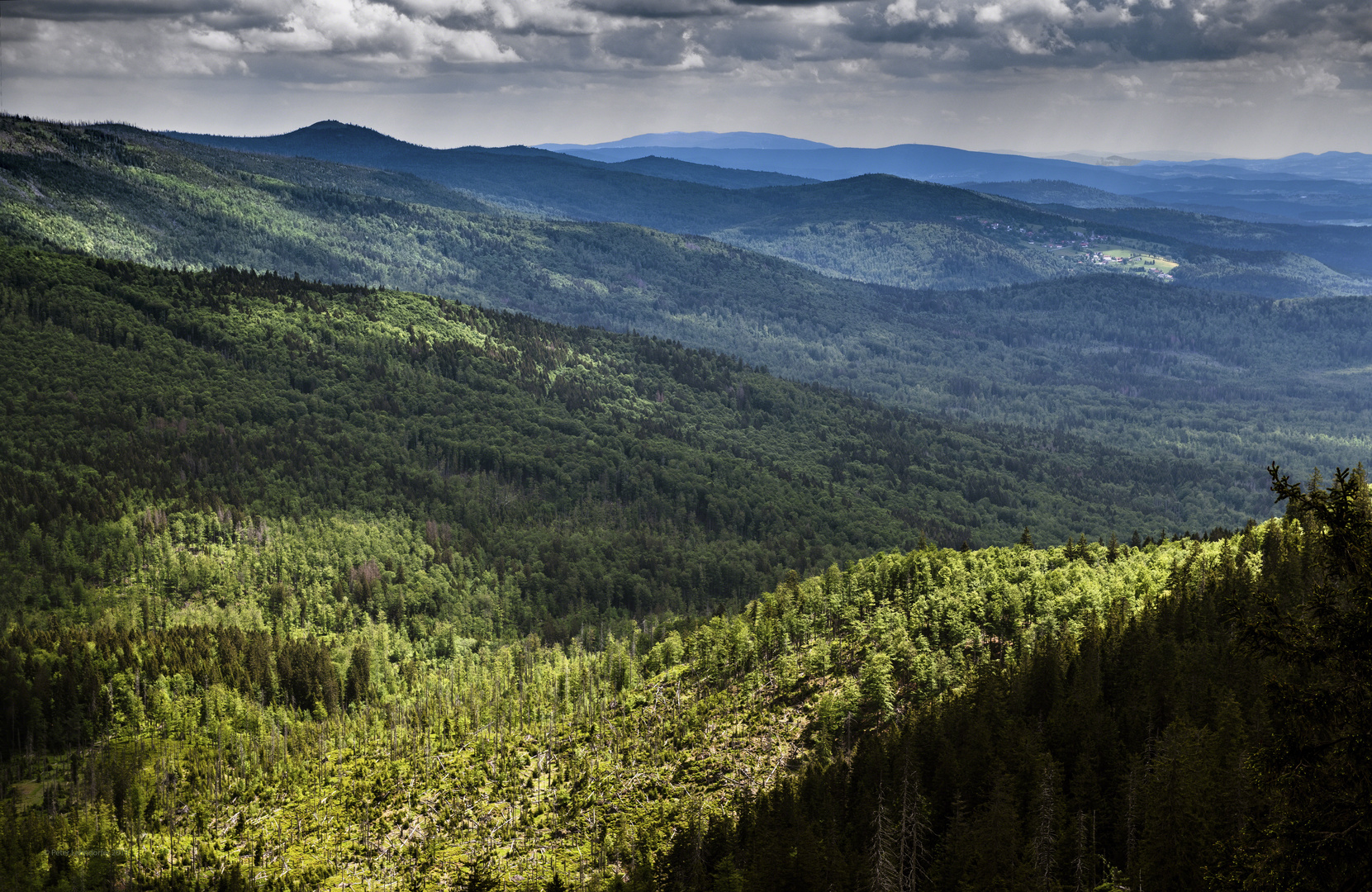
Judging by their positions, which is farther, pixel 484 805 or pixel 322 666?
pixel 322 666

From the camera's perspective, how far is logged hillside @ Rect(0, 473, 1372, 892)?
52438mm

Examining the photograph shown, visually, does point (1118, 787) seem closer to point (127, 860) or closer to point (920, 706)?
point (920, 706)

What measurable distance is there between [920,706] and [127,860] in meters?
106

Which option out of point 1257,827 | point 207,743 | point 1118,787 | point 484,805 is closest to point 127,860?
point 207,743

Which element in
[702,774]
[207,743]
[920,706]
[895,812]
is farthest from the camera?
[207,743]

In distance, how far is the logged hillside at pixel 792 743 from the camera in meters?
52.4

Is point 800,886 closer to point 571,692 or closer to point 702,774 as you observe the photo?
point 702,774

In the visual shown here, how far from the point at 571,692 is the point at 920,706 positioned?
71376mm

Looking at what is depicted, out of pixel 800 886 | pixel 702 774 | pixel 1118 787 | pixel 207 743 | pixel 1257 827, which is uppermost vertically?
pixel 1257 827

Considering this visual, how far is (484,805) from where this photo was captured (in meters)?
128

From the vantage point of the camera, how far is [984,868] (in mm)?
66125

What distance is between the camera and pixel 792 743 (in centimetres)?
11712

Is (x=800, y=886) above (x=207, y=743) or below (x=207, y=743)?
above

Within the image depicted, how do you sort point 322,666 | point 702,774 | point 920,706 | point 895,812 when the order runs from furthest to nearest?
point 322,666 < point 702,774 < point 920,706 < point 895,812
